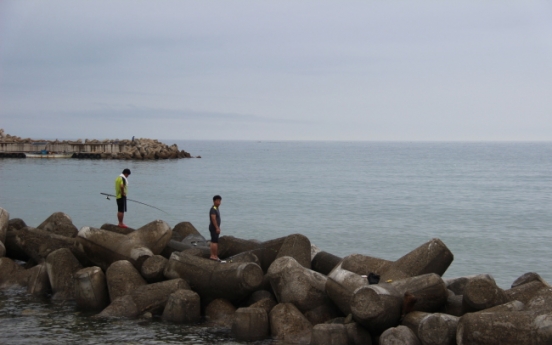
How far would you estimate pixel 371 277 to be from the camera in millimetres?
11531

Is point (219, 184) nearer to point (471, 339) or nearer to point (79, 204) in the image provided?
point (79, 204)

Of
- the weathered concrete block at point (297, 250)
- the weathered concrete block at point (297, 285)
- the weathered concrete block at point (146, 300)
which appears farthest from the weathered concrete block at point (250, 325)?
the weathered concrete block at point (297, 250)

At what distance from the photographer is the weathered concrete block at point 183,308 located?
1182 cm

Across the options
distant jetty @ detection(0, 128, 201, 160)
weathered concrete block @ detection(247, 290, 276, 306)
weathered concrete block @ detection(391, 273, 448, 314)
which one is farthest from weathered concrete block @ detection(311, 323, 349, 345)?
distant jetty @ detection(0, 128, 201, 160)

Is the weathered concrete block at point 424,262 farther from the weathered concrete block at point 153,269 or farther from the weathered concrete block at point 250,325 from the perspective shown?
the weathered concrete block at point 153,269

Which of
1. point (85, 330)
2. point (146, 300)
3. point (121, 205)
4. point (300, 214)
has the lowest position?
point (300, 214)

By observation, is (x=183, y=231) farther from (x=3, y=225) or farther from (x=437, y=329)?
(x=437, y=329)

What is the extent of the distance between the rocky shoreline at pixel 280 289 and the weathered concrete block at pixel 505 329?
0.5 inches

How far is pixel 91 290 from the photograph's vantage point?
12.6 m

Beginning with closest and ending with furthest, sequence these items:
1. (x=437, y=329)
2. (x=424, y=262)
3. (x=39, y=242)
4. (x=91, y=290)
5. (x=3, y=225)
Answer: (x=437, y=329), (x=424, y=262), (x=91, y=290), (x=39, y=242), (x=3, y=225)

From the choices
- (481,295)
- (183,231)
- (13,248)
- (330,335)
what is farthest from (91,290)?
(481,295)

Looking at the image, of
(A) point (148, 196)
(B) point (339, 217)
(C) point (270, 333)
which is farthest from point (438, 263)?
(A) point (148, 196)

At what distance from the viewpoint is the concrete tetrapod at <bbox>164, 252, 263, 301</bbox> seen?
39.0 ft

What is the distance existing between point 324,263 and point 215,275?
7.90ft
